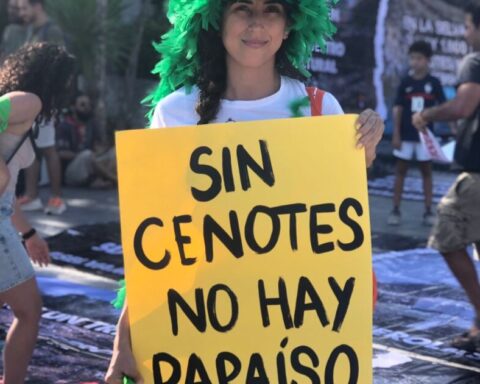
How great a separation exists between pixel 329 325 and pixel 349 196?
13.3 inches

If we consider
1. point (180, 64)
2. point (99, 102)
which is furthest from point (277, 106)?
point (99, 102)

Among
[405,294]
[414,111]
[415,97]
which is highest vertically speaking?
[415,97]

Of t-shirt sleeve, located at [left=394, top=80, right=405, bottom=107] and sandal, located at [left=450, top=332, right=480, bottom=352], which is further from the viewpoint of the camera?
t-shirt sleeve, located at [left=394, top=80, right=405, bottom=107]

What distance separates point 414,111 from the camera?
27.3ft

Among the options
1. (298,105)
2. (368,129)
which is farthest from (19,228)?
(368,129)

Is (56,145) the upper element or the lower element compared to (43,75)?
lower

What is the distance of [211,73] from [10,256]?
138 cm

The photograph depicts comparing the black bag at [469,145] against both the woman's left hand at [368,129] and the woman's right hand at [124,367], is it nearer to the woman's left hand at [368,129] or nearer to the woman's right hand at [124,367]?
the woman's left hand at [368,129]

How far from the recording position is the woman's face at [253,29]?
2.66 meters

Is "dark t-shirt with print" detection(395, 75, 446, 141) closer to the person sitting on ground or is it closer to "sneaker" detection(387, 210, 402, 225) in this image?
"sneaker" detection(387, 210, 402, 225)

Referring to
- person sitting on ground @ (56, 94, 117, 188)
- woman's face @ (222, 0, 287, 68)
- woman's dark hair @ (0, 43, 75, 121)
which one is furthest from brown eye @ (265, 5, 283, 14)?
person sitting on ground @ (56, 94, 117, 188)

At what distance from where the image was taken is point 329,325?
2.52 m

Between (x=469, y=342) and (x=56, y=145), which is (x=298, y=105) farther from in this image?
(x=56, y=145)

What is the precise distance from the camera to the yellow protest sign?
8.18 feet
